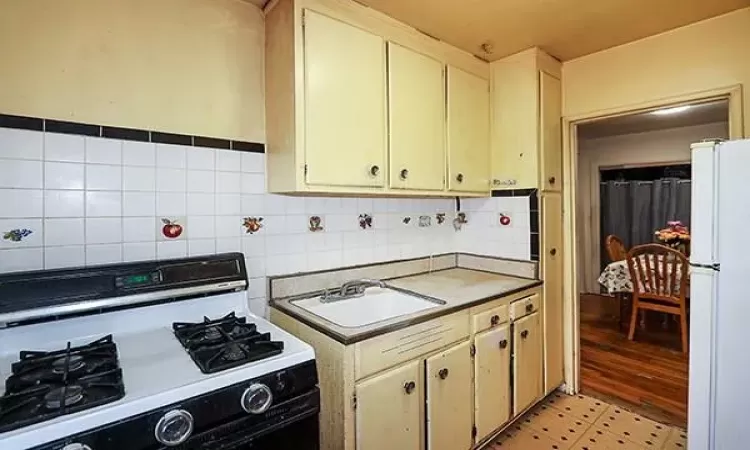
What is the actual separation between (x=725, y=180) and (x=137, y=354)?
1.90m

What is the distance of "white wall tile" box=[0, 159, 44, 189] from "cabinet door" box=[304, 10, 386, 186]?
869 mm

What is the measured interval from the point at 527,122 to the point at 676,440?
1.83m

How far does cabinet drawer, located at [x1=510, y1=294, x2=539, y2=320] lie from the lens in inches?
79.8

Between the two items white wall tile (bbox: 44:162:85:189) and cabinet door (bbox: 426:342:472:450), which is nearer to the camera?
white wall tile (bbox: 44:162:85:189)

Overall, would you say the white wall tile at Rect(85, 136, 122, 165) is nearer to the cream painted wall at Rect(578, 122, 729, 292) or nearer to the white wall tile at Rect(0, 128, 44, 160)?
the white wall tile at Rect(0, 128, 44, 160)

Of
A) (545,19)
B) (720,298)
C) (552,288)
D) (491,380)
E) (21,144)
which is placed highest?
(545,19)

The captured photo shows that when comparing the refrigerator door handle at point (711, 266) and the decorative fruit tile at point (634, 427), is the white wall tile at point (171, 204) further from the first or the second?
the decorative fruit tile at point (634, 427)

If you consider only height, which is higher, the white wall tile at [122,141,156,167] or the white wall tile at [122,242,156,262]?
the white wall tile at [122,141,156,167]

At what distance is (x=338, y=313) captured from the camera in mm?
1779

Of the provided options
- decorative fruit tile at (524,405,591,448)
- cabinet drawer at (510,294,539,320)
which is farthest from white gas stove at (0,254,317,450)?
decorative fruit tile at (524,405,591,448)

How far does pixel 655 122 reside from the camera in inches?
158

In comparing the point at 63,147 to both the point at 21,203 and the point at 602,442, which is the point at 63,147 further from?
the point at 602,442

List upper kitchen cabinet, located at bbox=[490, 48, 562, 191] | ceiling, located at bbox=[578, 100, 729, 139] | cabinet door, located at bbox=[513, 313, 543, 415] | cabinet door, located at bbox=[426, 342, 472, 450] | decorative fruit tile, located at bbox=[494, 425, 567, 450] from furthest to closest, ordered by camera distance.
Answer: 1. ceiling, located at bbox=[578, 100, 729, 139]
2. upper kitchen cabinet, located at bbox=[490, 48, 562, 191]
3. cabinet door, located at bbox=[513, 313, 543, 415]
4. decorative fruit tile, located at bbox=[494, 425, 567, 450]
5. cabinet door, located at bbox=[426, 342, 472, 450]

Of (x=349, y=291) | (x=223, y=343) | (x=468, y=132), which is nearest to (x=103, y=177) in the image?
(x=223, y=343)
